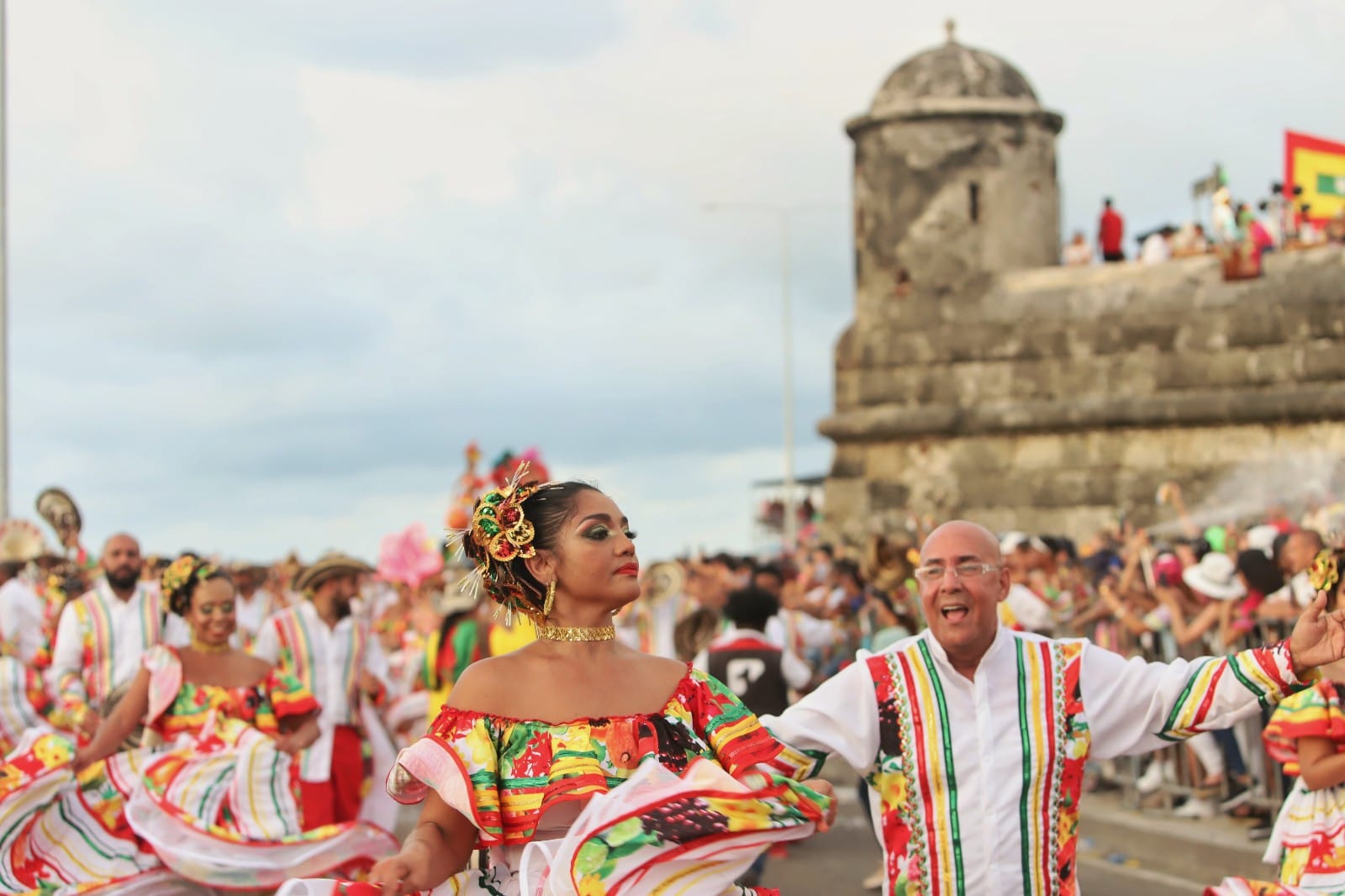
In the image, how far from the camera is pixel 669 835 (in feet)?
14.2

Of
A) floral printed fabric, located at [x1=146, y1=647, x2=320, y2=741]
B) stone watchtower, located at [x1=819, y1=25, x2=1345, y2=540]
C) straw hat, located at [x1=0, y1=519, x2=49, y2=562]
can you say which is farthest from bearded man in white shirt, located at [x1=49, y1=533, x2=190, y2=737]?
stone watchtower, located at [x1=819, y1=25, x2=1345, y2=540]

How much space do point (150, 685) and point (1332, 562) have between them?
5.10 meters

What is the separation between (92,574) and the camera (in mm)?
14719

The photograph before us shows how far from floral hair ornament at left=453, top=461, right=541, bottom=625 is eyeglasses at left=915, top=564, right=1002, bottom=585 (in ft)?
4.82

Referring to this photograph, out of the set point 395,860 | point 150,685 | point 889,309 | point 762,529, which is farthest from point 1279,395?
point 395,860

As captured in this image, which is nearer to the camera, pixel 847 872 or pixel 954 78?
pixel 847 872

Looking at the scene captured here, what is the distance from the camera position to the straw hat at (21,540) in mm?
16531

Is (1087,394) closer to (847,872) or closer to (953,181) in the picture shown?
(953,181)

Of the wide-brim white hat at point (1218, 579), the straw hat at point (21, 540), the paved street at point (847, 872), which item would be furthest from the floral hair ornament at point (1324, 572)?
the straw hat at point (21, 540)

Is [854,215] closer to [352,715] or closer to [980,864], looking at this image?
[352,715]

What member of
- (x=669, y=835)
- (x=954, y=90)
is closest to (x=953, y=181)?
(x=954, y=90)

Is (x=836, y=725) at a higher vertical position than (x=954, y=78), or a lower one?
lower

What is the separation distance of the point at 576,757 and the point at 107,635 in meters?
7.16

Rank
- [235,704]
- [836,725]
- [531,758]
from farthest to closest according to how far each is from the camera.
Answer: [235,704], [836,725], [531,758]
